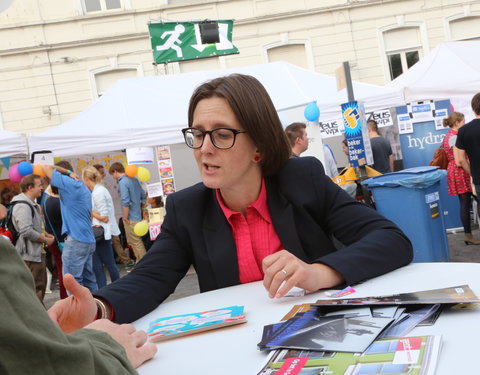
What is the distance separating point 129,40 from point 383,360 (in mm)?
15739

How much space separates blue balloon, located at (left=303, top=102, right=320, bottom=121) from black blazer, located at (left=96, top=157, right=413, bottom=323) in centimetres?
507

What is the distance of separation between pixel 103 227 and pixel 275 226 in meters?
5.54

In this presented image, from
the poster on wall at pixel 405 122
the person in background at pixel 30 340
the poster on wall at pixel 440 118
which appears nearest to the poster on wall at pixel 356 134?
the poster on wall at pixel 405 122

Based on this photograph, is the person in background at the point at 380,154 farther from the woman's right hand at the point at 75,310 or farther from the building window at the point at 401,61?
the building window at the point at 401,61

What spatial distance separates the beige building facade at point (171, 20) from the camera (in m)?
15.2

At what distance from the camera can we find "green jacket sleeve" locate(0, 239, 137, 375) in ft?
2.32

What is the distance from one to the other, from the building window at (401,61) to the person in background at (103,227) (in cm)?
1135

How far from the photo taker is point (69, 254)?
6152 mm

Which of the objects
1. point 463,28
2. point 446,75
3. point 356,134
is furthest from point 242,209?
point 463,28

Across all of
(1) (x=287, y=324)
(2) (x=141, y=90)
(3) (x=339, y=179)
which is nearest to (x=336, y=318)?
(1) (x=287, y=324)

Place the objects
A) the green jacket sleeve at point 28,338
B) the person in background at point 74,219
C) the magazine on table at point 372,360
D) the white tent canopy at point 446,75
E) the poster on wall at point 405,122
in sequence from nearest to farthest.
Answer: the green jacket sleeve at point 28,338 → the magazine on table at point 372,360 → the person in background at point 74,219 → the poster on wall at point 405,122 → the white tent canopy at point 446,75

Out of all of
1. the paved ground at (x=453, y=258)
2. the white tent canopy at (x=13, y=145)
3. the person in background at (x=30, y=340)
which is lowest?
the paved ground at (x=453, y=258)

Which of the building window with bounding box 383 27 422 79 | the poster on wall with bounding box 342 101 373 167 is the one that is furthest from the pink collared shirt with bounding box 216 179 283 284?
the building window with bounding box 383 27 422 79

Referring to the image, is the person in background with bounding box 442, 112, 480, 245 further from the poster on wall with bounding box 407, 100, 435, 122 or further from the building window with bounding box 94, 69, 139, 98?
the building window with bounding box 94, 69, 139, 98
